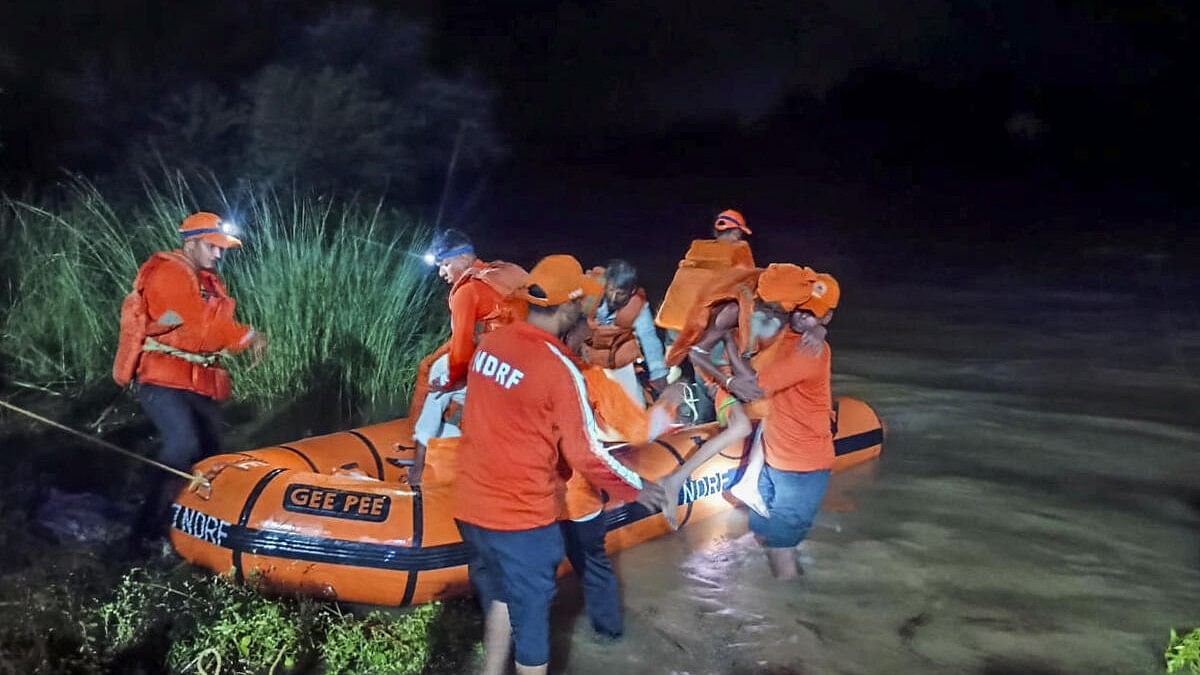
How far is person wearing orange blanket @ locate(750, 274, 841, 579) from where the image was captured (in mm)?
5258

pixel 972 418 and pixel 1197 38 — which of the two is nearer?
pixel 972 418

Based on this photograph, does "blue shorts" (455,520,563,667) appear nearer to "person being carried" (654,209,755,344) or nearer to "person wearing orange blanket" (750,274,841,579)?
"person wearing orange blanket" (750,274,841,579)

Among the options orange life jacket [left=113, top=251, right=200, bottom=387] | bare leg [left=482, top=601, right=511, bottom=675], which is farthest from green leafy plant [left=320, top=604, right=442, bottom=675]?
orange life jacket [left=113, top=251, right=200, bottom=387]

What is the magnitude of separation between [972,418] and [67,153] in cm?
1051

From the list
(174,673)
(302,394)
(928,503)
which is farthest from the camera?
(302,394)

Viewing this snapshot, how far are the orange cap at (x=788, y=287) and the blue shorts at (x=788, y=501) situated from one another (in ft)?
2.62

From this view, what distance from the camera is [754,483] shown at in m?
5.71

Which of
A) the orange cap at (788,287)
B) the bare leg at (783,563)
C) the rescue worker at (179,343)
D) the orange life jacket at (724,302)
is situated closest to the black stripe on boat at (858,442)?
the orange life jacket at (724,302)

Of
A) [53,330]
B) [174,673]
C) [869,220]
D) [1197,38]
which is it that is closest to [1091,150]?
[1197,38]

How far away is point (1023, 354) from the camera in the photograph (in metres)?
11.5

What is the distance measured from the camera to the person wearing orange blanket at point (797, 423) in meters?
5.26

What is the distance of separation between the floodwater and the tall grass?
2927 mm

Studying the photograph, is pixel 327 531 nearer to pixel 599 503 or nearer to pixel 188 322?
pixel 188 322

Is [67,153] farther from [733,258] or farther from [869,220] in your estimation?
[869,220]
